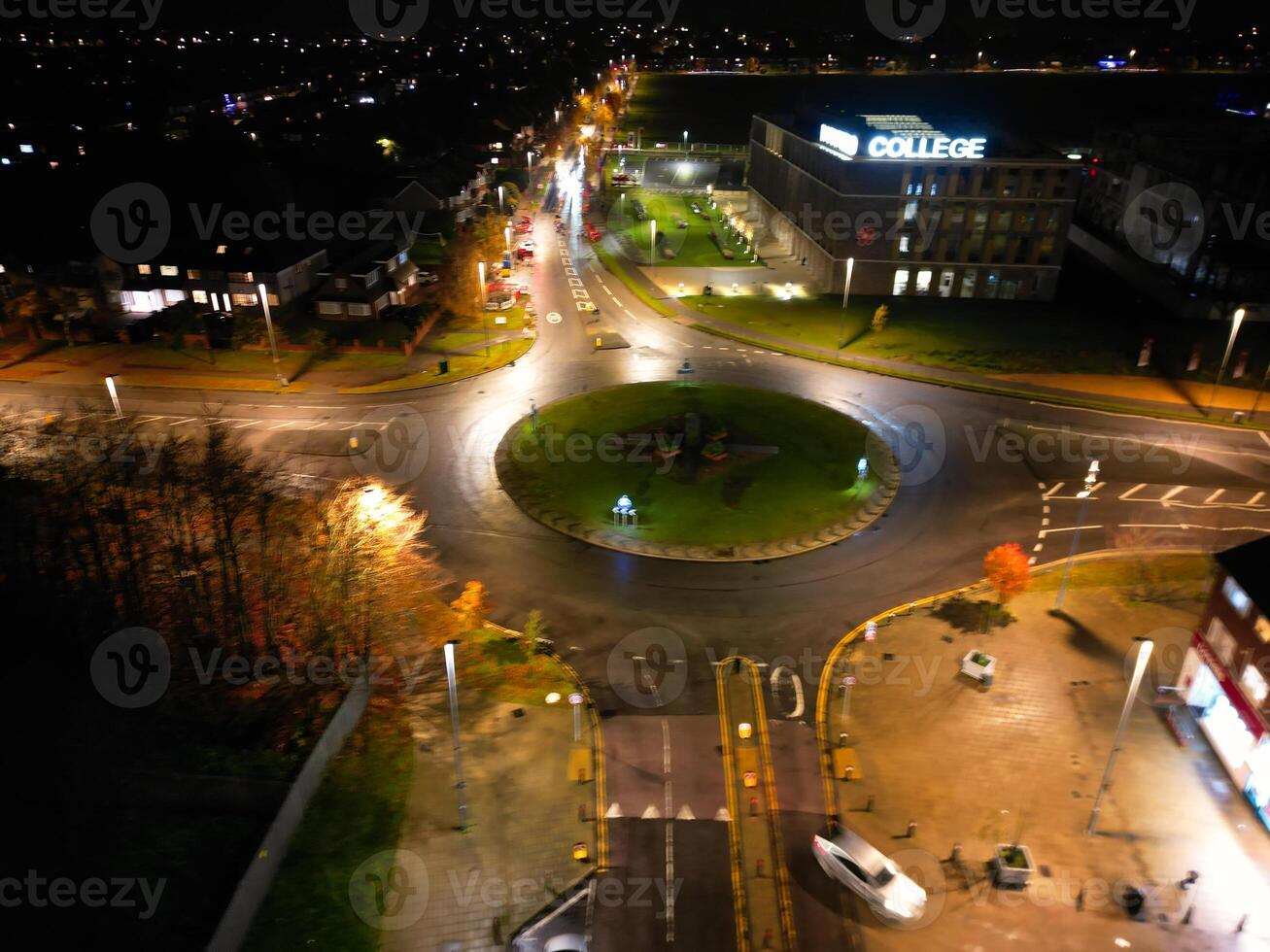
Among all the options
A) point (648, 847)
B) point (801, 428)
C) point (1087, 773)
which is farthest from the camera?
point (801, 428)

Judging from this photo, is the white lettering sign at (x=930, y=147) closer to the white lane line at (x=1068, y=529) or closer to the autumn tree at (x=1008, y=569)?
the white lane line at (x=1068, y=529)

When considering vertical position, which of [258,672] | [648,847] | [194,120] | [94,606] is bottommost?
[648,847]

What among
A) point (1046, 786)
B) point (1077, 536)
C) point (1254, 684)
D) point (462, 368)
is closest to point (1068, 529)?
point (1077, 536)

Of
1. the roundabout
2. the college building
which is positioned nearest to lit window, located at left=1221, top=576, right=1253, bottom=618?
the roundabout

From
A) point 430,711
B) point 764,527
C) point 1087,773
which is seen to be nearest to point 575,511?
point 764,527

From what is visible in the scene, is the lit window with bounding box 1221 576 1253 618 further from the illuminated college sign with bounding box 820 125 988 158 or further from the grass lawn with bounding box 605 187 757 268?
the grass lawn with bounding box 605 187 757 268

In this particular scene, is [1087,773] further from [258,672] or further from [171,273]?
[171,273]

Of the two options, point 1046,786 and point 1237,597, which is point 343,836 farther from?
point 1237,597
